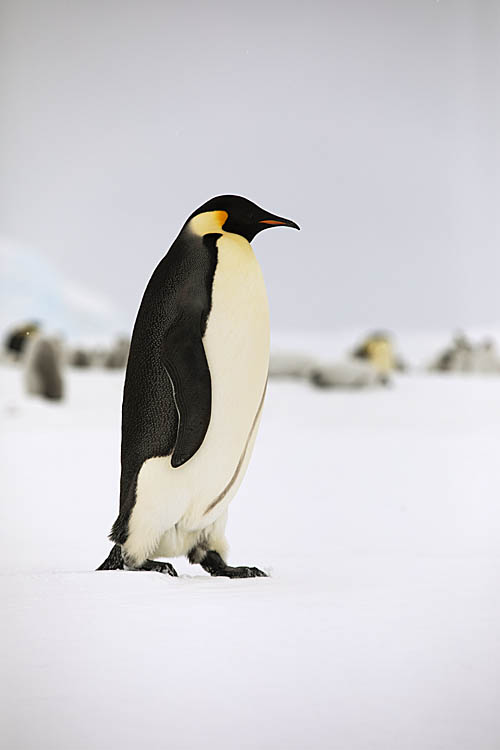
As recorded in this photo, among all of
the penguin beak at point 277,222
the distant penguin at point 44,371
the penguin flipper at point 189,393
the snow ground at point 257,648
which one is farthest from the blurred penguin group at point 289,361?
the penguin flipper at point 189,393

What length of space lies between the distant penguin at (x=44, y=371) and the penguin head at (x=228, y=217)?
1982 mm

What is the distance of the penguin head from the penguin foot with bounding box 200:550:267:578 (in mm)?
441

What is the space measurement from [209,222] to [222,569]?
0.47 meters

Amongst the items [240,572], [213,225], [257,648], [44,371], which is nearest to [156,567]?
[240,572]

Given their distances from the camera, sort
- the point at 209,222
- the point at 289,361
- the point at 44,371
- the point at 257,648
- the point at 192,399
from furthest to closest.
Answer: the point at 289,361 → the point at 44,371 → the point at 209,222 → the point at 192,399 → the point at 257,648

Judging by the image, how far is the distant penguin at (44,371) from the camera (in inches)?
122

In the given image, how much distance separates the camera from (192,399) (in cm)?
109

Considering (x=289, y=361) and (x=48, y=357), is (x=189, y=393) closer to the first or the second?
(x=48, y=357)

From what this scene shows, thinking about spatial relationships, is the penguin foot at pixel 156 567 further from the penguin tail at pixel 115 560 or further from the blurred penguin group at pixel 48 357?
the blurred penguin group at pixel 48 357

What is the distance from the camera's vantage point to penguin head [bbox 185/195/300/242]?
47.6 inches

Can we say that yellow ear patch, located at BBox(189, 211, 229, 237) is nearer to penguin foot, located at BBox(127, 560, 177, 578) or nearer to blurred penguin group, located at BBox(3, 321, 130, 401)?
penguin foot, located at BBox(127, 560, 177, 578)
